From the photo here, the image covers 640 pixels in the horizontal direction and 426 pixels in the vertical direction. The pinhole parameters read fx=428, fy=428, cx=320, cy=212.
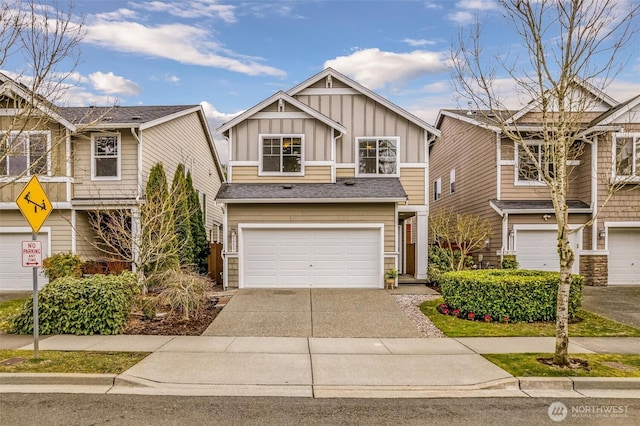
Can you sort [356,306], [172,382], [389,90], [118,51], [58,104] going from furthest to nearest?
1. [389,90]
2. [118,51]
3. [356,306]
4. [58,104]
5. [172,382]

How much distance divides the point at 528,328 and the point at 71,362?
384 inches

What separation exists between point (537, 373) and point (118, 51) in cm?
1642

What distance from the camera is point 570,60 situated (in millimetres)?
7523

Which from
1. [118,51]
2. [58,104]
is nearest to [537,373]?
[58,104]

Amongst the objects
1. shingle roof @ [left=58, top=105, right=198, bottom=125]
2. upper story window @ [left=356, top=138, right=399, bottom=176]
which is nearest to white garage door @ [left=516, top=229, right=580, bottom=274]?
upper story window @ [left=356, top=138, right=399, bottom=176]

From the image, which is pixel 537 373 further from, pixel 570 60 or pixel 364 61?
pixel 364 61

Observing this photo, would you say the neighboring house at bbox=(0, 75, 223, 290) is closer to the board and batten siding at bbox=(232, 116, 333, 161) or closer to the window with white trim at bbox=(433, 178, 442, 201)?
the board and batten siding at bbox=(232, 116, 333, 161)

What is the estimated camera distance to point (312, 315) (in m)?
11.6

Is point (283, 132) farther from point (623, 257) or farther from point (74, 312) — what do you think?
point (623, 257)

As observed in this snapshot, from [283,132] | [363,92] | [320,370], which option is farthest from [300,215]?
[320,370]

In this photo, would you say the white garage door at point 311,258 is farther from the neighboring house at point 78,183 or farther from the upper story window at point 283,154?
the neighboring house at point 78,183

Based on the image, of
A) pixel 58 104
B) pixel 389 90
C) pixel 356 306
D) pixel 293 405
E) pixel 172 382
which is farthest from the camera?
pixel 389 90

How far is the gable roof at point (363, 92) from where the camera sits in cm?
1775

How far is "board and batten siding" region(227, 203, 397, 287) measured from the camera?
15.7 m
